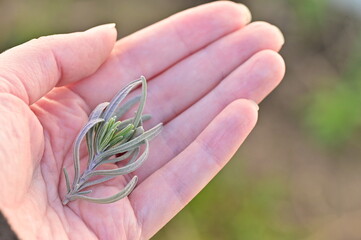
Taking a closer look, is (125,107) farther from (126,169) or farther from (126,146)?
(126,169)

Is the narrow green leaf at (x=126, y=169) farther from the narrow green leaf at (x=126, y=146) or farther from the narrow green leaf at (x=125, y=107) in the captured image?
the narrow green leaf at (x=125, y=107)

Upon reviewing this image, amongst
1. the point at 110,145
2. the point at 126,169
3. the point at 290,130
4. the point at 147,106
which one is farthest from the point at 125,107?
the point at 290,130

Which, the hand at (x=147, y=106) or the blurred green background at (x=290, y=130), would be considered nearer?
the hand at (x=147, y=106)

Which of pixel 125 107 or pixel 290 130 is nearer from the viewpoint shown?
pixel 125 107

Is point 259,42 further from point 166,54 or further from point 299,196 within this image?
point 299,196

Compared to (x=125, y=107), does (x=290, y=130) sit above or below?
below

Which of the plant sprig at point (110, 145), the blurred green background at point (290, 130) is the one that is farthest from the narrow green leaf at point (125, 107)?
the blurred green background at point (290, 130)

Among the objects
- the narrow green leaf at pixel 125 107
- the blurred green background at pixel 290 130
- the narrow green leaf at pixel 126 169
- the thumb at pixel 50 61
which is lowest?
the blurred green background at pixel 290 130
